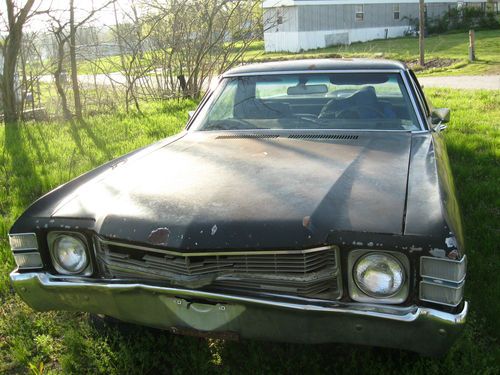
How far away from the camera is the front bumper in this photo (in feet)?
6.27

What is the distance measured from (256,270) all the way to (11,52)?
976 cm

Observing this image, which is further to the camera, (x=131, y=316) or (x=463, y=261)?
(x=131, y=316)

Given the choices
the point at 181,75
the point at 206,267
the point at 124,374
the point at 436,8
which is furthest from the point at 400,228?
the point at 436,8

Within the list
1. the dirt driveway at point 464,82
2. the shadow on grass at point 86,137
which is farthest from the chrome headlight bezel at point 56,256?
the dirt driveway at point 464,82

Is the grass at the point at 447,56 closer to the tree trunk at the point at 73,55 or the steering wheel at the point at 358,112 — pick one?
the tree trunk at the point at 73,55

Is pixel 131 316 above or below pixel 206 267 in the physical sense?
below

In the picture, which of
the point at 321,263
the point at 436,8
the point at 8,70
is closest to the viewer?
the point at 321,263

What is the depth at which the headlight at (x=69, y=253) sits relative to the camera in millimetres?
2299

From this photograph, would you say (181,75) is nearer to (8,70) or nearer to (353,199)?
(8,70)

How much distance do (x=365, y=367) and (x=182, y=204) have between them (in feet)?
3.65

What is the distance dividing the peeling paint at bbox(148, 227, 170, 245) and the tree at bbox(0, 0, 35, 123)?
9.02 m

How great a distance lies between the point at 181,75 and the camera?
440 inches

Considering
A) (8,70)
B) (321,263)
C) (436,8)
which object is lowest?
(321,263)

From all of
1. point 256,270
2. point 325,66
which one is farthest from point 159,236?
point 325,66
